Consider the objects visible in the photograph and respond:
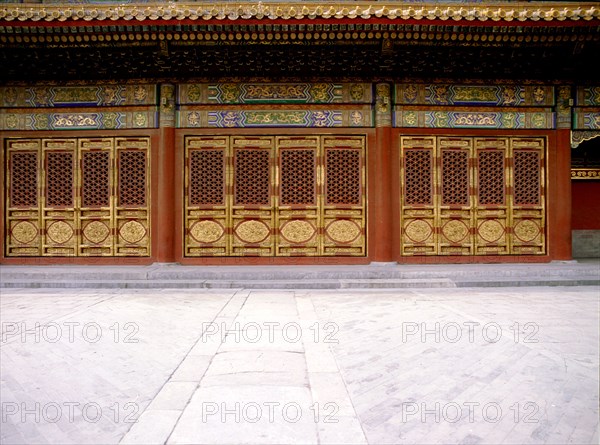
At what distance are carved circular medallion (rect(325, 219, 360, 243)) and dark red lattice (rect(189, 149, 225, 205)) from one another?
2.51 m

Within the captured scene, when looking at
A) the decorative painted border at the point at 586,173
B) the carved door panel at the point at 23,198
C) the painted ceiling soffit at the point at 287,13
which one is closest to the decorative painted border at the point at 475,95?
the painted ceiling soffit at the point at 287,13

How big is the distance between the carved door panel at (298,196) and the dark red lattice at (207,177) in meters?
1.26

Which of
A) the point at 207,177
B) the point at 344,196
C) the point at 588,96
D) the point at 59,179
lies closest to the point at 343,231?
the point at 344,196

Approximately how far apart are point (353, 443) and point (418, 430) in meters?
0.39

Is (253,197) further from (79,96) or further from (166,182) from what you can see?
(79,96)

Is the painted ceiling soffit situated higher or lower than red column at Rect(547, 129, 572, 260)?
higher

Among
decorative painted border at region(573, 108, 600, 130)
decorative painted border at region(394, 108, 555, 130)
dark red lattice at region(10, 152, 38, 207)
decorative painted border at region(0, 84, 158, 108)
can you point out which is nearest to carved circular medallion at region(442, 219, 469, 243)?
decorative painted border at region(394, 108, 555, 130)

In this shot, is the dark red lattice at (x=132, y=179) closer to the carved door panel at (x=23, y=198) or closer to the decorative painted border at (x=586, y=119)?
the carved door panel at (x=23, y=198)

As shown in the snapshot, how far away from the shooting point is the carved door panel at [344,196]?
8789mm

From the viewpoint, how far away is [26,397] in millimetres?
2541

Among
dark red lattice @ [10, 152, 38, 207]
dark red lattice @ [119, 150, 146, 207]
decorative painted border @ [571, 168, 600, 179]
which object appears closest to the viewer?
dark red lattice @ [119, 150, 146, 207]

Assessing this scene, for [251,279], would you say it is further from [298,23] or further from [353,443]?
[353,443]

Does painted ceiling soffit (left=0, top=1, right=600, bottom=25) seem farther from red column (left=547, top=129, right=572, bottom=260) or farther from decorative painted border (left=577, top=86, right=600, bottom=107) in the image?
red column (left=547, top=129, right=572, bottom=260)

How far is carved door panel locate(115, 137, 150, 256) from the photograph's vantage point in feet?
28.9
